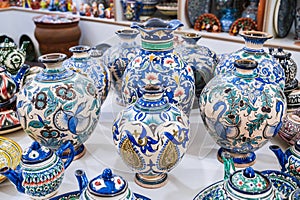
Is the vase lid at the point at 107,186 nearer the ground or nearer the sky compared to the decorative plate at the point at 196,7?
nearer the ground

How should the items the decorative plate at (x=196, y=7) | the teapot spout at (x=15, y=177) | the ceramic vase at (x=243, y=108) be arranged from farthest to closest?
1. the decorative plate at (x=196, y=7)
2. the ceramic vase at (x=243, y=108)
3. the teapot spout at (x=15, y=177)

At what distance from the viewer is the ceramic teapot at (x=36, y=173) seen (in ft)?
2.85

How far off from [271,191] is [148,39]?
59cm

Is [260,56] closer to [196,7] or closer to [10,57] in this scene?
[10,57]

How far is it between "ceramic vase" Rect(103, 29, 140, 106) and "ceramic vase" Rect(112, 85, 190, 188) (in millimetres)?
492

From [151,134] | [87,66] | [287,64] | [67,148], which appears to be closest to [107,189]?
[151,134]

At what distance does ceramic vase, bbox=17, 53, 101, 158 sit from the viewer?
3.34 feet

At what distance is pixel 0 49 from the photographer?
152 centimetres

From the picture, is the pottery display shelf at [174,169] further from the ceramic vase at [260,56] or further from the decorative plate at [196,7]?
the decorative plate at [196,7]

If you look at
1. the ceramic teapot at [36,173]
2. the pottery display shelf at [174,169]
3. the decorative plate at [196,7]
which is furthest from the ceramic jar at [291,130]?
the decorative plate at [196,7]

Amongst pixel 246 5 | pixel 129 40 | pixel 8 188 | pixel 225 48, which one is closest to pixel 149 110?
pixel 8 188

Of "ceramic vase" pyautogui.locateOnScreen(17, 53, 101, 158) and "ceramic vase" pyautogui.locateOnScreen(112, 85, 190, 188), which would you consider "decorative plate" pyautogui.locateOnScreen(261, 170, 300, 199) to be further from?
"ceramic vase" pyautogui.locateOnScreen(17, 53, 101, 158)

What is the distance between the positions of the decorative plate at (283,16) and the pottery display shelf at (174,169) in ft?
4.18

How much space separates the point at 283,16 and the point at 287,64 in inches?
43.6
